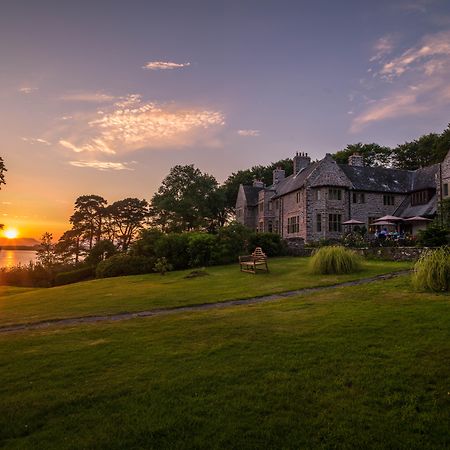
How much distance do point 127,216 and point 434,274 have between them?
2345 inches

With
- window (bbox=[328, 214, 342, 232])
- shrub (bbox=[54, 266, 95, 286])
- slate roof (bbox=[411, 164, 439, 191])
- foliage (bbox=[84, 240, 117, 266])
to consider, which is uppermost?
slate roof (bbox=[411, 164, 439, 191])

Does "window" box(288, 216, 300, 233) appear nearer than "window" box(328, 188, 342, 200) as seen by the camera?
No

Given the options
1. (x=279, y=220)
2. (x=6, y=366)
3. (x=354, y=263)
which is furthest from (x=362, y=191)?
(x=6, y=366)

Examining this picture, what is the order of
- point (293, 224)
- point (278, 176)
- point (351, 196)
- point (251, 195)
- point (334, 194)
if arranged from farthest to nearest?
point (251, 195), point (278, 176), point (293, 224), point (351, 196), point (334, 194)

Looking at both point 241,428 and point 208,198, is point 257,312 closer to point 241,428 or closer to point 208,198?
point 241,428

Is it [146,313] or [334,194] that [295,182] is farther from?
[146,313]

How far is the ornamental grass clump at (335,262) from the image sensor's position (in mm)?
18172

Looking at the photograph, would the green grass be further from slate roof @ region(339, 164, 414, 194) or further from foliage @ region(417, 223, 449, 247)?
slate roof @ region(339, 164, 414, 194)

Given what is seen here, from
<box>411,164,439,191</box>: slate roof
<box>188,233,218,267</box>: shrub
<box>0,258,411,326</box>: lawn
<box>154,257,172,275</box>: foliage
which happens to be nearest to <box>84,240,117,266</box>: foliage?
<box>154,257,172,275</box>: foliage

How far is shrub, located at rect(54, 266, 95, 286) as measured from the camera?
123ft

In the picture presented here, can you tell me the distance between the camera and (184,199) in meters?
56.1

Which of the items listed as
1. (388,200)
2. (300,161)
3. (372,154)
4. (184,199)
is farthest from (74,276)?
(372,154)

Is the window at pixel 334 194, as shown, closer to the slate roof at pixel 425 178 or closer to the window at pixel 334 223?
the window at pixel 334 223

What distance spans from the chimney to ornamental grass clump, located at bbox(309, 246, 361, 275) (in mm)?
28314
